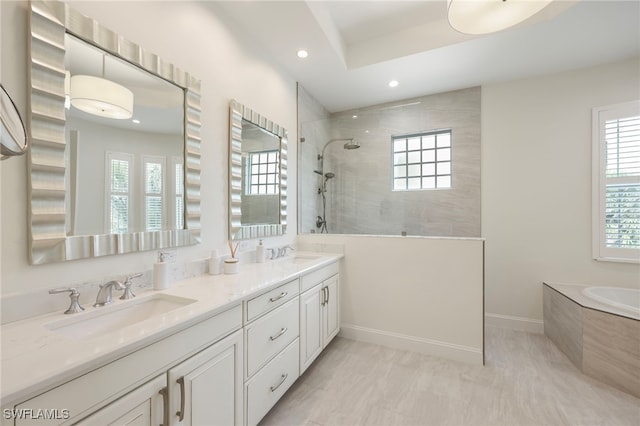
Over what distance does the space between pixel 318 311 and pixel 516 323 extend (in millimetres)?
2423

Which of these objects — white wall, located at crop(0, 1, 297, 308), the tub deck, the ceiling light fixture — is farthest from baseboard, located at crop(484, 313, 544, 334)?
the ceiling light fixture

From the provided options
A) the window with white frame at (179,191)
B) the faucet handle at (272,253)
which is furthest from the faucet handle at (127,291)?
the faucet handle at (272,253)

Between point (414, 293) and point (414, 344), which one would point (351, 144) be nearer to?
point (414, 293)

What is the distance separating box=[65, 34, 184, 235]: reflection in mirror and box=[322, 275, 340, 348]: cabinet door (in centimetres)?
133

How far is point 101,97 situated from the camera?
1.20 m

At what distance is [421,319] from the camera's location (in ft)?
7.86

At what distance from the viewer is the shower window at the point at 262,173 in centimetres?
219

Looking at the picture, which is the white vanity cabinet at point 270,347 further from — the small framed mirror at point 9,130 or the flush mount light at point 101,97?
the flush mount light at point 101,97

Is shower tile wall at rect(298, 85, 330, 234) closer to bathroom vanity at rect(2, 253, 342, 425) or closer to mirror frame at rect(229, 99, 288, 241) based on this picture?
mirror frame at rect(229, 99, 288, 241)

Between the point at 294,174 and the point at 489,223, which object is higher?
the point at 294,174

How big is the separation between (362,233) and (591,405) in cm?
201

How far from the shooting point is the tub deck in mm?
1823

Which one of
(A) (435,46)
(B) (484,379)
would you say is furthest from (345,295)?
(A) (435,46)

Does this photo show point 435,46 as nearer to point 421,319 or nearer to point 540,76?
point 540,76
